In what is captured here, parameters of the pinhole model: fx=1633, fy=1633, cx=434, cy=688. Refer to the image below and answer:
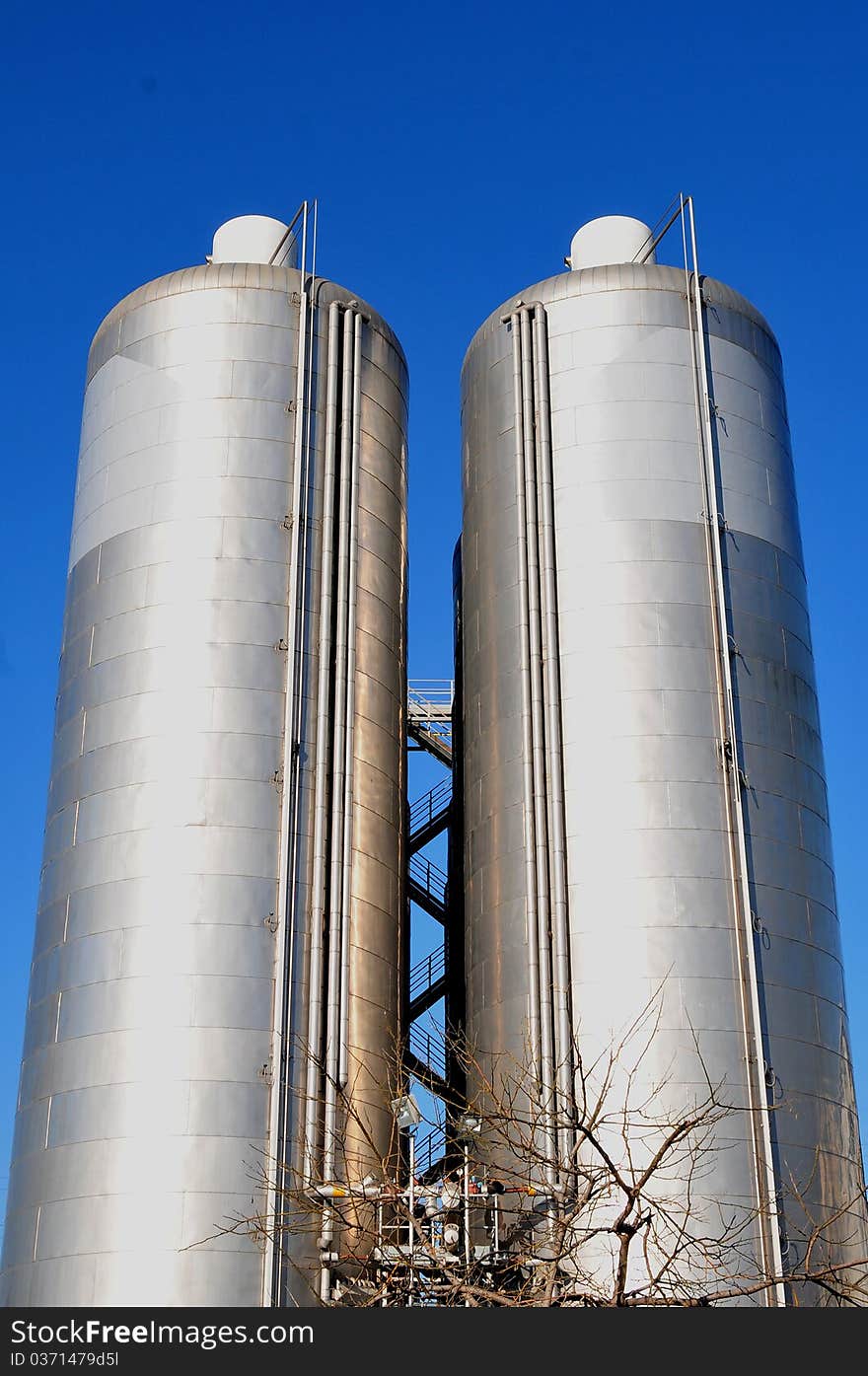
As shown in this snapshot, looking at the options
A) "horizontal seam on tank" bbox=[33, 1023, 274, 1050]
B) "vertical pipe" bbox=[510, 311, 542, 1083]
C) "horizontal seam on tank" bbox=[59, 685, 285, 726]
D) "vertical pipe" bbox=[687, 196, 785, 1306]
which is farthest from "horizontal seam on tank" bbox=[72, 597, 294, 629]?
"vertical pipe" bbox=[687, 196, 785, 1306]

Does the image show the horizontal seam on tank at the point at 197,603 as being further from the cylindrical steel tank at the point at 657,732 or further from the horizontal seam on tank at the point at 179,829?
the cylindrical steel tank at the point at 657,732

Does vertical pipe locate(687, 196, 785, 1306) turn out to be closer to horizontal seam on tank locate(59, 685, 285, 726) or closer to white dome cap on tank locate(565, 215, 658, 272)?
white dome cap on tank locate(565, 215, 658, 272)

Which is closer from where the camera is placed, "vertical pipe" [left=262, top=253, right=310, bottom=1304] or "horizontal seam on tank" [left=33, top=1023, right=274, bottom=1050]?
"vertical pipe" [left=262, top=253, right=310, bottom=1304]

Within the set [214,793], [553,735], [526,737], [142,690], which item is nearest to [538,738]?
[526,737]

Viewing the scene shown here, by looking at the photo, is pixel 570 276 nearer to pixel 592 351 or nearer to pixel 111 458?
pixel 592 351

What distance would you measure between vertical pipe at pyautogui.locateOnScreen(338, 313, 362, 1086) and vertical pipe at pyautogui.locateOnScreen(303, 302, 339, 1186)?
50 cm

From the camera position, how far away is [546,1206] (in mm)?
31922

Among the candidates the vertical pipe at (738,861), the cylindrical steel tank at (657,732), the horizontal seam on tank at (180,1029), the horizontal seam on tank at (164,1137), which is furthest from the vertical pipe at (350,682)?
the vertical pipe at (738,861)

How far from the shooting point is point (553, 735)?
36.5 metres

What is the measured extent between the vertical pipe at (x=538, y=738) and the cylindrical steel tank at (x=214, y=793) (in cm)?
403

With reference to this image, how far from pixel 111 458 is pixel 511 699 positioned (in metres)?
11.4

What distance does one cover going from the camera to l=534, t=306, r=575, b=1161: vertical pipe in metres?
33.9

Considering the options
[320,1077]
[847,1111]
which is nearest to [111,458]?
[320,1077]

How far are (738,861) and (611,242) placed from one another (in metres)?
17.5
